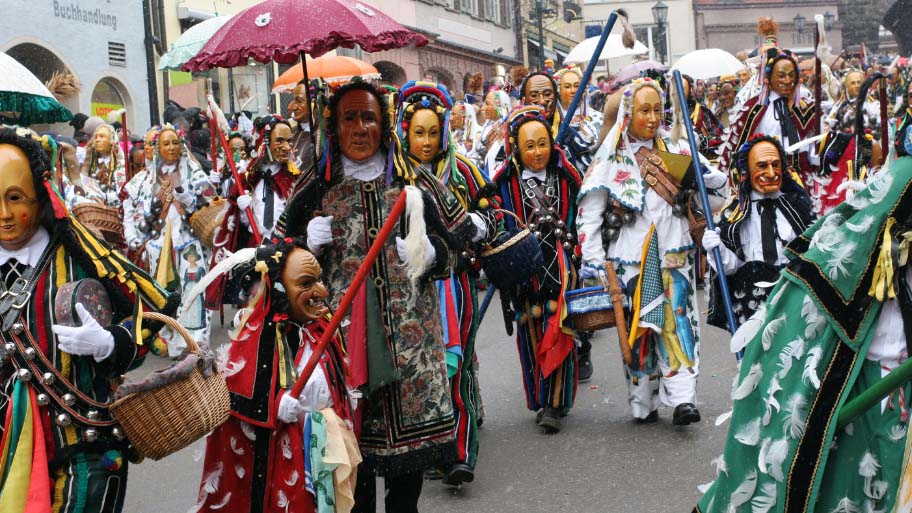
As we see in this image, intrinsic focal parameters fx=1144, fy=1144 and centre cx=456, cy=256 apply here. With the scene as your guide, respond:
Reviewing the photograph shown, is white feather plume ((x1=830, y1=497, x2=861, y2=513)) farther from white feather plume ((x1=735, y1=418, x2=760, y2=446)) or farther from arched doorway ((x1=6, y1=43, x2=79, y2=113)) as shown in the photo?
arched doorway ((x1=6, y1=43, x2=79, y2=113))

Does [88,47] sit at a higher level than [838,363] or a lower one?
higher

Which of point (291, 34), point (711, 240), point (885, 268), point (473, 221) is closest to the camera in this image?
point (885, 268)

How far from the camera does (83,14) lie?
788 inches

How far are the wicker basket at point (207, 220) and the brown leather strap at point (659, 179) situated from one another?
4.18 m

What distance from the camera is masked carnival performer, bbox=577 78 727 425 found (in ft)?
21.7

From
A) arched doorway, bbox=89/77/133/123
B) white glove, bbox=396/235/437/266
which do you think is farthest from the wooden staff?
arched doorway, bbox=89/77/133/123

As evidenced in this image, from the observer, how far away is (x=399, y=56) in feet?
99.8

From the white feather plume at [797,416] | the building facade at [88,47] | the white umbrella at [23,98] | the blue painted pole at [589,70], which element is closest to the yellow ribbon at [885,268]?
the white feather plume at [797,416]

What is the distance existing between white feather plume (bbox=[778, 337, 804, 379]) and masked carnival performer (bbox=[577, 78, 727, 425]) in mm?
2935

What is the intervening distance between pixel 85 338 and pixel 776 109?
741 cm

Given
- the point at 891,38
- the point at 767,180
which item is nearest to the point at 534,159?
the point at 767,180

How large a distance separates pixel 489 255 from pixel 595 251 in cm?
154

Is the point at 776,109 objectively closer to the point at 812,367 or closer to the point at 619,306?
the point at 619,306

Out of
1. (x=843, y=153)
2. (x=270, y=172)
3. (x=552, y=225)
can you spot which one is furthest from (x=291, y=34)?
(x=843, y=153)
